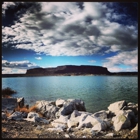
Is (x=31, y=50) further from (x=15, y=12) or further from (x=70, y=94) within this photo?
(x=70, y=94)

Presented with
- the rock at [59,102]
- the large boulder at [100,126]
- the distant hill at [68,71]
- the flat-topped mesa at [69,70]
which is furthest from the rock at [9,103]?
the large boulder at [100,126]

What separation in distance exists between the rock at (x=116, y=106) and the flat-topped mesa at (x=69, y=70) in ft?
2.42

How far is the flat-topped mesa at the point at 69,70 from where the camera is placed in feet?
15.9

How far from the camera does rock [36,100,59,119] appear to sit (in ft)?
17.0

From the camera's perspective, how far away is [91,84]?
15.9ft

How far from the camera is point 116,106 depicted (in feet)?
16.5

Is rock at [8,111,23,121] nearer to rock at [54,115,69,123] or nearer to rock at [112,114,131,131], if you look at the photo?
rock at [54,115,69,123]

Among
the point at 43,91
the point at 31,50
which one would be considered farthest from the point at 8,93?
the point at 31,50

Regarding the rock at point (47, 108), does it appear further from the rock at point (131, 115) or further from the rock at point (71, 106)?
the rock at point (131, 115)

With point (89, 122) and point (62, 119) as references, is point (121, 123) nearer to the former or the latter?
point (89, 122)

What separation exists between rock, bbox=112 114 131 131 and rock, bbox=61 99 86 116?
104 centimetres

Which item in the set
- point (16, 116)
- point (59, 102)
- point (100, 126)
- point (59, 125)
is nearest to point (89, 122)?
point (100, 126)

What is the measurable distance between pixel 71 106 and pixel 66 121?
56 cm

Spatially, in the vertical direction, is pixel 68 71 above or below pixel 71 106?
above
